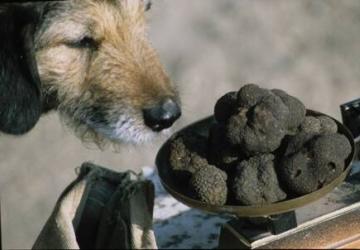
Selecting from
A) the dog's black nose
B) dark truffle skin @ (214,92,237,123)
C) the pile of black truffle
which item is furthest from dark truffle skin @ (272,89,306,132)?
the dog's black nose

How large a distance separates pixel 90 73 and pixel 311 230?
0.83 meters

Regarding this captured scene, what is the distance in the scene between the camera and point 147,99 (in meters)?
1.90

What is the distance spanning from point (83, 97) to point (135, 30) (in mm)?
259

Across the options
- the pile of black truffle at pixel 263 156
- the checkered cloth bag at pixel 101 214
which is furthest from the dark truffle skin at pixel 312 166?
the checkered cloth bag at pixel 101 214

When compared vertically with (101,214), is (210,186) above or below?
above

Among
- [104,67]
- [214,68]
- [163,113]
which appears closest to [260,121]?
[163,113]

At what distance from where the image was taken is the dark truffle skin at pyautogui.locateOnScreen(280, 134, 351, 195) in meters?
1.39

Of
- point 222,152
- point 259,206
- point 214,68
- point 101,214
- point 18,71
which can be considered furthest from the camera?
point 214,68

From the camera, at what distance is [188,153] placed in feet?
5.03

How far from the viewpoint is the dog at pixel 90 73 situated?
1807 mm

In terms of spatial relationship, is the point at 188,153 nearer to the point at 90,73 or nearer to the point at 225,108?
the point at 225,108

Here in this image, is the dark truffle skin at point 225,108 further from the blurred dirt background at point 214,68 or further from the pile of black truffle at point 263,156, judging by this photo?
the blurred dirt background at point 214,68

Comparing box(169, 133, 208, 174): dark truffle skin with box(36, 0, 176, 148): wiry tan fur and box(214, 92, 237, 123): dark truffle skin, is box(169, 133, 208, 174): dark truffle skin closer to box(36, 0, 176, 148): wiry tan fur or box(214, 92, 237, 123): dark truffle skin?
box(214, 92, 237, 123): dark truffle skin

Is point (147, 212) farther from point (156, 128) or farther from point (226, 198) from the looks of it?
point (226, 198)
